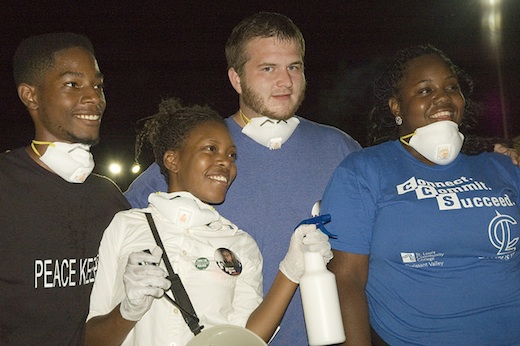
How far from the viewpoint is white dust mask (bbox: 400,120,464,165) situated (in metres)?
2.48

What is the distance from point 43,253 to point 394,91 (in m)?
2.07

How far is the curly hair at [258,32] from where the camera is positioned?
2914 mm

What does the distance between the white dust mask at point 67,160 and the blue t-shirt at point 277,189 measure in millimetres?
383

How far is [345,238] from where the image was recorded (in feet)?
7.39

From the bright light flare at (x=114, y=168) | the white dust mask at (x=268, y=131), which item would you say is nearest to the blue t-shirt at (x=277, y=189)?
the white dust mask at (x=268, y=131)

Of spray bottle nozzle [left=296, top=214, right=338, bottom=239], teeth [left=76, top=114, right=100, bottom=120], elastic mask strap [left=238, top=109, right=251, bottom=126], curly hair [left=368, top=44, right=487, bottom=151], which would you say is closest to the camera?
spray bottle nozzle [left=296, top=214, right=338, bottom=239]

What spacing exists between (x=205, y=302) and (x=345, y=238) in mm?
716

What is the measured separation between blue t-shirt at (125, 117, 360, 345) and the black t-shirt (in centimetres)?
40

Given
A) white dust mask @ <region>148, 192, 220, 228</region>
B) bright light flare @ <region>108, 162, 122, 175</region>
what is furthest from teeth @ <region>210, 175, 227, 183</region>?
bright light flare @ <region>108, 162, 122, 175</region>

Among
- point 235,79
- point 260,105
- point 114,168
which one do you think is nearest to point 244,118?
point 260,105

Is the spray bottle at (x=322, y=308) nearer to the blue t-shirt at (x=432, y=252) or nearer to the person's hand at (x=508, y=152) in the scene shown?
the blue t-shirt at (x=432, y=252)

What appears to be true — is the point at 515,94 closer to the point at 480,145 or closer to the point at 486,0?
the point at 486,0

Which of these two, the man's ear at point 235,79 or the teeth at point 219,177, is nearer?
the teeth at point 219,177

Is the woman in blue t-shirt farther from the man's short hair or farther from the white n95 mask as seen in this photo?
the man's short hair
